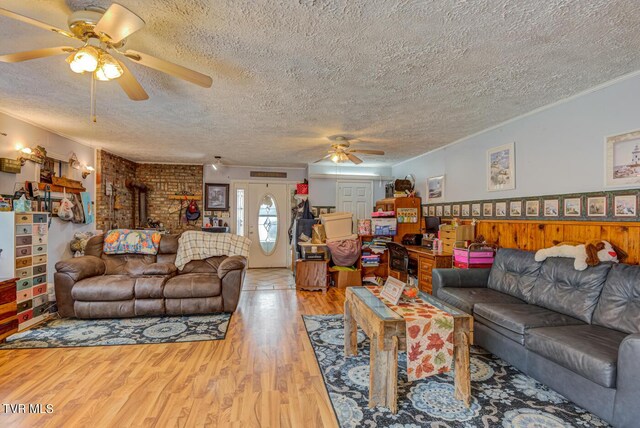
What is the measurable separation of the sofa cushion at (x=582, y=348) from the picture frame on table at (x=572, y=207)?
114 cm

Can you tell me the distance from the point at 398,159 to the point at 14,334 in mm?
6168

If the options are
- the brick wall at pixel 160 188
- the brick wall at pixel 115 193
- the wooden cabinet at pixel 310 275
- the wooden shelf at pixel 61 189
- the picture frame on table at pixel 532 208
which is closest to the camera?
the picture frame on table at pixel 532 208

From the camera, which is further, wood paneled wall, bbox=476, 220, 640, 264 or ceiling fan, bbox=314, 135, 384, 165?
ceiling fan, bbox=314, 135, 384, 165

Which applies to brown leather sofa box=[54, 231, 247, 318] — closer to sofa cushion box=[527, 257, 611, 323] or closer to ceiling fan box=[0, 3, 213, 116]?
ceiling fan box=[0, 3, 213, 116]

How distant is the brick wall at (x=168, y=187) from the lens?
688 cm

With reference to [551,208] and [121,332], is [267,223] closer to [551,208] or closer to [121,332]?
[121,332]

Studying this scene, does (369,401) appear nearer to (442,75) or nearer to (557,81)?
(442,75)

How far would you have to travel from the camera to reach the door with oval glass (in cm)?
736

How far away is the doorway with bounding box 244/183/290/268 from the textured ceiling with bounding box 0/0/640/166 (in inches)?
125

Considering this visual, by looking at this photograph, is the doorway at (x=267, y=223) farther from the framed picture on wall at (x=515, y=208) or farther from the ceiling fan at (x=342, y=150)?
the framed picture on wall at (x=515, y=208)

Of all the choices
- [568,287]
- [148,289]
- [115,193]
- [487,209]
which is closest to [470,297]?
[568,287]

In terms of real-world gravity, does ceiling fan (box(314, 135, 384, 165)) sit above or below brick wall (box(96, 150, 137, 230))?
above

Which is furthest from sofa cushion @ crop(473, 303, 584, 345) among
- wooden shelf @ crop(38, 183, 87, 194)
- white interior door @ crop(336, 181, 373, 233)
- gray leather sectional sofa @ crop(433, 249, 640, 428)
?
wooden shelf @ crop(38, 183, 87, 194)

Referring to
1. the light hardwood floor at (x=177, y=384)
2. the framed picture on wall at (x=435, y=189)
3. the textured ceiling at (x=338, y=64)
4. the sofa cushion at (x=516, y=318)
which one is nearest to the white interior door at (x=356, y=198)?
the framed picture on wall at (x=435, y=189)
